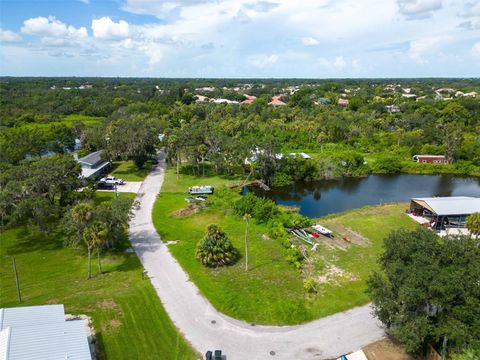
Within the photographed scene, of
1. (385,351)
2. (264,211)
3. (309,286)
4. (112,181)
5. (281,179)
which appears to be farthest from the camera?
(281,179)

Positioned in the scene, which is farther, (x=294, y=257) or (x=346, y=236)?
(x=346, y=236)

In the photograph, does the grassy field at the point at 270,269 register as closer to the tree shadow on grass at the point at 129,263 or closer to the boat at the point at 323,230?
the boat at the point at 323,230

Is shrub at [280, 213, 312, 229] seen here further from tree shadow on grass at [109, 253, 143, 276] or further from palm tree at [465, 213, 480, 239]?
tree shadow on grass at [109, 253, 143, 276]

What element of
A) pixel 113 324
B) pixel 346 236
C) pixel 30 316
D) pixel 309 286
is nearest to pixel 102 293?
pixel 113 324

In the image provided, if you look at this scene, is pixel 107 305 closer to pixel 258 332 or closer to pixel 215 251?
pixel 215 251

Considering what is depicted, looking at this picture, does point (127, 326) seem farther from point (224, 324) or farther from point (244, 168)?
point (244, 168)

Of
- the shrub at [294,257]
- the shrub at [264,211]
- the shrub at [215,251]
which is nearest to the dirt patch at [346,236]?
the shrub at [294,257]

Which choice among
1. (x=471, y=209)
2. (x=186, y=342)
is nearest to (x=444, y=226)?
(x=471, y=209)
